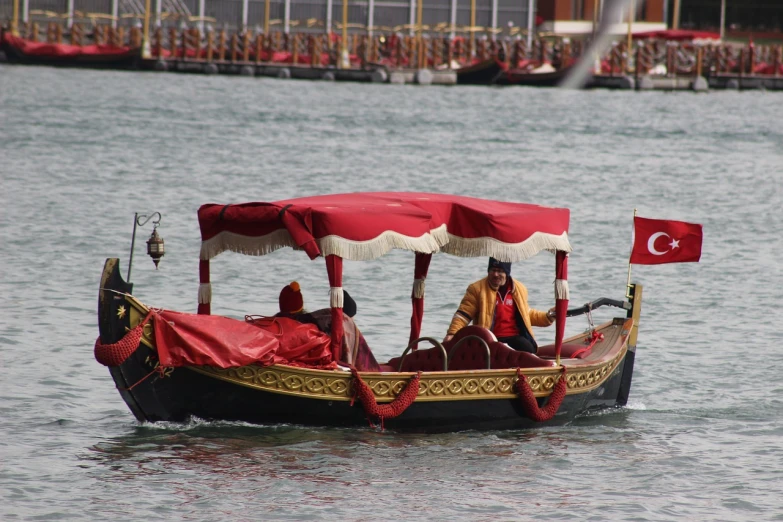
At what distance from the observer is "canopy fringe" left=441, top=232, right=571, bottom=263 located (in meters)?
10.6

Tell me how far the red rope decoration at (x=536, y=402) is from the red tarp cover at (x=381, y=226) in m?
1.05

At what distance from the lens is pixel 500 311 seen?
37.3 feet

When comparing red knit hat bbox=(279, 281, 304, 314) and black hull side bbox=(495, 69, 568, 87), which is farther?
black hull side bbox=(495, 69, 568, 87)

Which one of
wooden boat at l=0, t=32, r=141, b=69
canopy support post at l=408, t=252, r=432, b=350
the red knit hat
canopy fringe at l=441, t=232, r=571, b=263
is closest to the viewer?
the red knit hat

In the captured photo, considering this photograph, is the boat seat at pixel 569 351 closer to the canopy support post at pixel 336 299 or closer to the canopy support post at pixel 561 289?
the canopy support post at pixel 561 289

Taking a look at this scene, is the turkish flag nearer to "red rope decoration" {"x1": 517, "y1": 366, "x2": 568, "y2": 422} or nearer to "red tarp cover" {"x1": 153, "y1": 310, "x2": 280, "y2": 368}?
"red rope decoration" {"x1": 517, "y1": 366, "x2": 568, "y2": 422}

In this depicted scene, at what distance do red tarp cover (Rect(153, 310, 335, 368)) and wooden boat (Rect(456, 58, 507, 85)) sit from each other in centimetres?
5393

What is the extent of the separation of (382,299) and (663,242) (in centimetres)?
697

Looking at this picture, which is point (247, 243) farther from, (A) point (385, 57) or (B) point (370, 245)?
(A) point (385, 57)

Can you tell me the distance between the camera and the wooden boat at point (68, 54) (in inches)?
2365

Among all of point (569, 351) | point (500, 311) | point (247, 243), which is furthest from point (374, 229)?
point (569, 351)

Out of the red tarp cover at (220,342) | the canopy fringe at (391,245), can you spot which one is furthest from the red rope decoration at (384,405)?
the canopy fringe at (391,245)

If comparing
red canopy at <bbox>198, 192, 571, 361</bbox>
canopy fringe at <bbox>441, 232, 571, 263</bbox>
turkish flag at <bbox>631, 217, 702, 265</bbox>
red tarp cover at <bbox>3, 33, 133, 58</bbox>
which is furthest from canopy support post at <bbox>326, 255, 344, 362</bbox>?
red tarp cover at <bbox>3, 33, 133, 58</bbox>

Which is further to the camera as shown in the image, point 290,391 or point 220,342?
point 290,391
